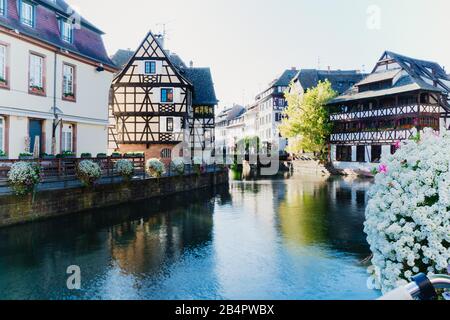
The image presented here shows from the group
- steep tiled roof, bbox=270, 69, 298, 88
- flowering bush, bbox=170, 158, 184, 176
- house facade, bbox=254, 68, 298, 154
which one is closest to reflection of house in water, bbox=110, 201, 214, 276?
flowering bush, bbox=170, 158, 184, 176

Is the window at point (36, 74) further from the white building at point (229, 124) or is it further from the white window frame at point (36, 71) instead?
the white building at point (229, 124)

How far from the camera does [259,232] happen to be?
49.9ft

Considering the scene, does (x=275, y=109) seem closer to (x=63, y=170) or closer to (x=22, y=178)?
(x=63, y=170)

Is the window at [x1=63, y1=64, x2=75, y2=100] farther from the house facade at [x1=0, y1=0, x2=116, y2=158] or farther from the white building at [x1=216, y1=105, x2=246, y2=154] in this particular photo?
the white building at [x1=216, y1=105, x2=246, y2=154]

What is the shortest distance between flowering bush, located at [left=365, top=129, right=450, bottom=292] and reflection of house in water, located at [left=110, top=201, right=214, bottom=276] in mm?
6784

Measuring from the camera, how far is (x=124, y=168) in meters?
20.9

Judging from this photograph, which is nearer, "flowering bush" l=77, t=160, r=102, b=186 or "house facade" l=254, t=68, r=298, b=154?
"flowering bush" l=77, t=160, r=102, b=186

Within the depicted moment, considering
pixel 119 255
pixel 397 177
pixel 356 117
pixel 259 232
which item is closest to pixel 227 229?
pixel 259 232

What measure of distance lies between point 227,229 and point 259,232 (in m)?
1.38

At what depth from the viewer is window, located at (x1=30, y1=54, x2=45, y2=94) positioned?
A: 19172 millimetres

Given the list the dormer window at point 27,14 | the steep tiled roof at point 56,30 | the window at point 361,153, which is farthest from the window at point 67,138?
the window at point 361,153

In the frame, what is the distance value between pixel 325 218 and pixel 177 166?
12338mm

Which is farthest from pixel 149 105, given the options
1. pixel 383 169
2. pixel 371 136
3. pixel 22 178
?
pixel 383 169

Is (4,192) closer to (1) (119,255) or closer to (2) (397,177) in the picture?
(1) (119,255)
